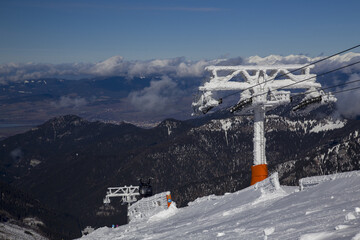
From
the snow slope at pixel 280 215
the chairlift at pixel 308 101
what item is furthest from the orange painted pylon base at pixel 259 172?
the snow slope at pixel 280 215

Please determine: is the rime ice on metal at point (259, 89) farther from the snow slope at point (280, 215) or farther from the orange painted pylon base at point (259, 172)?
the snow slope at point (280, 215)

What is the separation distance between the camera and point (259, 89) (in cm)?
4206

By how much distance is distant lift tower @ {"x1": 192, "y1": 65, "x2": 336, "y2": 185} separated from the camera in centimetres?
4112

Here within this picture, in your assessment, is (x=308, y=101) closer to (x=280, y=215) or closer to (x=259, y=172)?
(x=259, y=172)

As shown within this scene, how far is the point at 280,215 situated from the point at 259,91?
21.4 metres

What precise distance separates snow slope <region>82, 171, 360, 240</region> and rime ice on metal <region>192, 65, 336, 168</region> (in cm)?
916

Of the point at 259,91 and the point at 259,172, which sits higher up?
the point at 259,91

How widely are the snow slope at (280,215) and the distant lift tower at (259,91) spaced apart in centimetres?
894

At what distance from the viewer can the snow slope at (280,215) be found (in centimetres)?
1641

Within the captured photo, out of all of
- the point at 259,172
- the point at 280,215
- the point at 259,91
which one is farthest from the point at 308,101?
the point at 280,215

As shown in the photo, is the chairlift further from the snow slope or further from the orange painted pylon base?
the snow slope

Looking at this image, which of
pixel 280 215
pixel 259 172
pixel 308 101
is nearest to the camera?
pixel 280 215

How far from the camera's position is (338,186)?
79.6 ft

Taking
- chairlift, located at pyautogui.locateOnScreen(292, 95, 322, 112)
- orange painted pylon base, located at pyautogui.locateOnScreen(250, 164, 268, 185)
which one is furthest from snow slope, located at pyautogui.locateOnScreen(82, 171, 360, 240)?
chairlift, located at pyautogui.locateOnScreen(292, 95, 322, 112)
